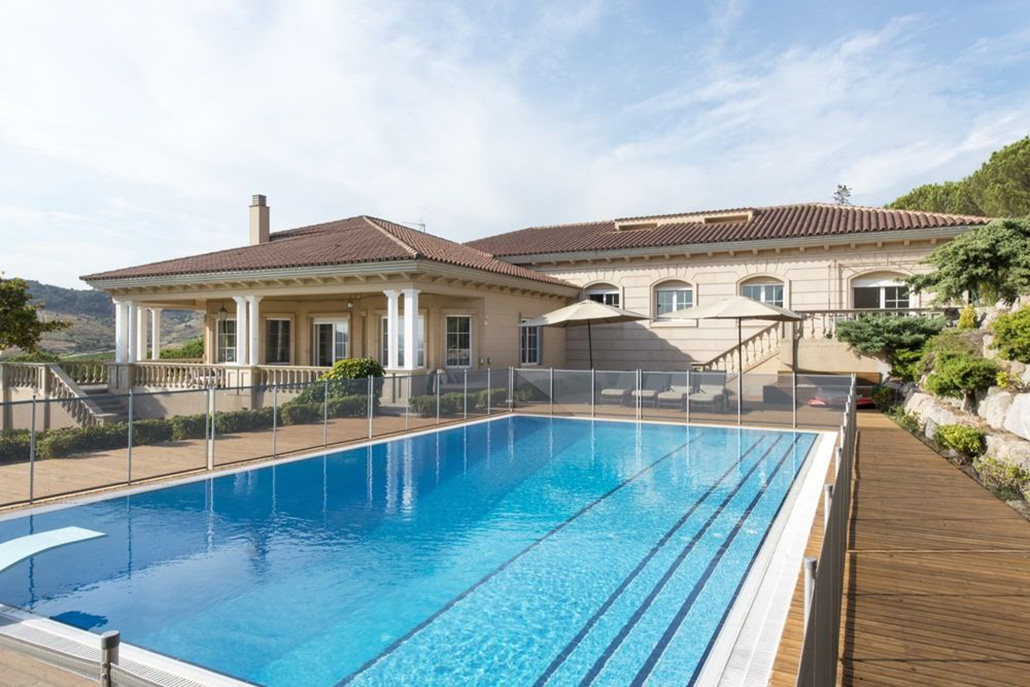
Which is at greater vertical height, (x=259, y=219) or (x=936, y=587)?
(x=259, y=219)

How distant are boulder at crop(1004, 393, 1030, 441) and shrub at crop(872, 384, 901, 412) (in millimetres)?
7646

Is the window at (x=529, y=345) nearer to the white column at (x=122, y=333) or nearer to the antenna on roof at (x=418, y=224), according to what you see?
→ the antenna on roof at (x=418, y=224)

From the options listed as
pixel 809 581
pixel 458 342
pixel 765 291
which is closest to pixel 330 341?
pixel 458 342

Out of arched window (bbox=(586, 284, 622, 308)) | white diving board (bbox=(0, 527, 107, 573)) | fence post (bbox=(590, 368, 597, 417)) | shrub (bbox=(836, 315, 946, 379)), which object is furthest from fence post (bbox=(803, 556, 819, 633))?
arched window (bbox=(586, 284, 622, 308))

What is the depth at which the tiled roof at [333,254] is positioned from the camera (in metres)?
19.0

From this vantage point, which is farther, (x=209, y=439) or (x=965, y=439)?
(x=209, y=439)

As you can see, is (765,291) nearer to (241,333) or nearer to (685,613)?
(241,333)

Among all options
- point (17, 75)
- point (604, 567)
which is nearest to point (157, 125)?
point (17, 75)

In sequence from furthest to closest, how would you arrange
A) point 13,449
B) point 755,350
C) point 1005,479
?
point 755,350, point 13,449, point 1005,479

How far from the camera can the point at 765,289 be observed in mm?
22922

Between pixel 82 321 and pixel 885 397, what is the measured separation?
82875mm

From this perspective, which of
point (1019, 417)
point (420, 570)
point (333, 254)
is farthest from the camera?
point (333, 254)

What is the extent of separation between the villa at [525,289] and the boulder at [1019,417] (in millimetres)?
8417

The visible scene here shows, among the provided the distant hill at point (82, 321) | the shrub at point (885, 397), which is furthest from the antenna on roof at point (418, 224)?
the distant hill at point (82, 321)
